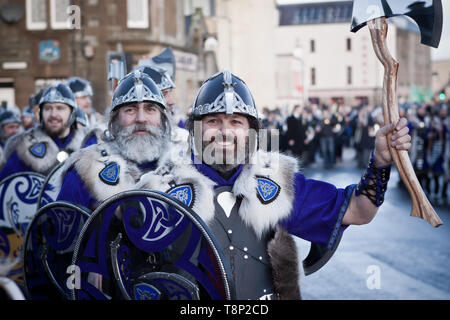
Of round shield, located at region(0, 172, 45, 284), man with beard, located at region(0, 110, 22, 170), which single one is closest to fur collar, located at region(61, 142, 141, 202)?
round shield, located at region(0, 172, 45, 284)

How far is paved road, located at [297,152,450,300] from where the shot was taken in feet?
21.4

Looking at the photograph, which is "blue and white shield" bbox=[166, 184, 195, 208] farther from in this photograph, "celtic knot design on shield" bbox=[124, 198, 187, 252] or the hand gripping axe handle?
the hand gripping axe handle

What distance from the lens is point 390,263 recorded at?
7824mm

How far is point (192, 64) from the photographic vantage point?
21578mm

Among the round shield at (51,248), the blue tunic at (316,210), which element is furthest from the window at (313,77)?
the blue tunic at (316,210)

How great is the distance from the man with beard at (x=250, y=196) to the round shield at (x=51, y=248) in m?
0.49

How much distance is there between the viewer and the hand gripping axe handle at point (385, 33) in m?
2.68

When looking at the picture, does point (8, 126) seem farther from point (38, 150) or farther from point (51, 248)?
point (51, 248)

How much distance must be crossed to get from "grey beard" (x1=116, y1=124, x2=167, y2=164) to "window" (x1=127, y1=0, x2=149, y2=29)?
675 inches

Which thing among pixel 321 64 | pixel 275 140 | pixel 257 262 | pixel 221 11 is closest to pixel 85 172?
pixel 275 140

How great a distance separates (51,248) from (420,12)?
7.12ft

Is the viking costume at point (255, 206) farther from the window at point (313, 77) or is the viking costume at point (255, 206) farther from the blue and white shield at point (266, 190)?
the window at point (313, 77)
